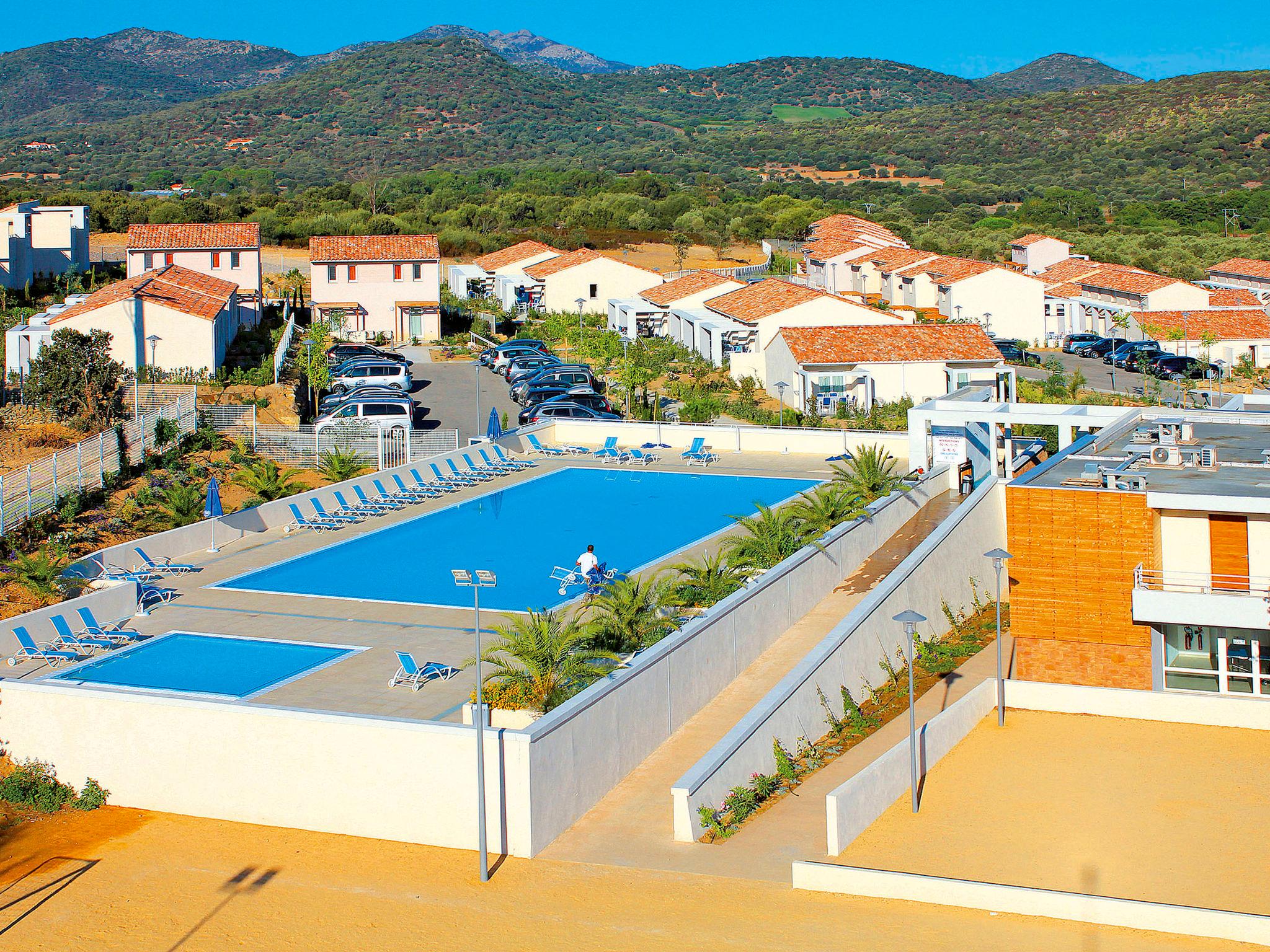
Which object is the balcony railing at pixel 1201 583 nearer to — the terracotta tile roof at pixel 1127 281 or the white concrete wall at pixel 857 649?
the white concrete wall at pixel 857 649

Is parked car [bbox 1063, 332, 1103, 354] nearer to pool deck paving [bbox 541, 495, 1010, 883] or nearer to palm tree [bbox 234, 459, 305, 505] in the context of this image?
palm tree [bbox 234, 459, 305, 505]

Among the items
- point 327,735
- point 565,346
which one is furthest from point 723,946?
point 565,346

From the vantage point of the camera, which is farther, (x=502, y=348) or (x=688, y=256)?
(x=688, y=256)

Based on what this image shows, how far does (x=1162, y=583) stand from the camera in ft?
62.2

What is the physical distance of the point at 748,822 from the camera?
14.2 metres

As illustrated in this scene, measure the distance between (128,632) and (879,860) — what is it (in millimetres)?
10703

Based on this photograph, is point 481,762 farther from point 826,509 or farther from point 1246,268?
point 1246,268

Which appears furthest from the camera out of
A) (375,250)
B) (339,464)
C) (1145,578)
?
(375,250)

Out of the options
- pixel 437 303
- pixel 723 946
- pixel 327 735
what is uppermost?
pixel 437 303

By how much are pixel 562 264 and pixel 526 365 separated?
17388 millimetres

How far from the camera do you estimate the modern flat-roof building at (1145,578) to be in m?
18.6

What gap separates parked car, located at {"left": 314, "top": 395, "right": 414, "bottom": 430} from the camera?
3234cm

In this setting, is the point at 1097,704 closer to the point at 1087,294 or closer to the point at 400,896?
the point at 400,896

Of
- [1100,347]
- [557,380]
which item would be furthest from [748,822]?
[1100,347]
